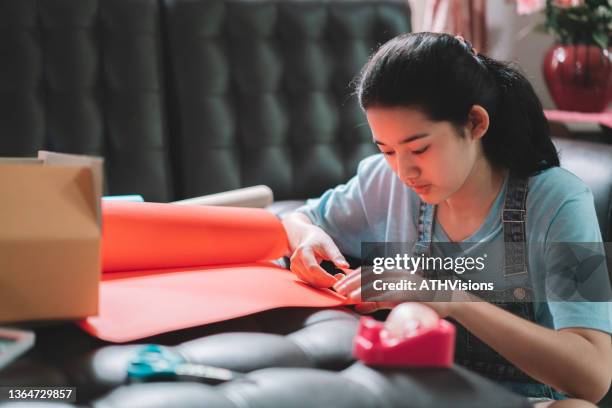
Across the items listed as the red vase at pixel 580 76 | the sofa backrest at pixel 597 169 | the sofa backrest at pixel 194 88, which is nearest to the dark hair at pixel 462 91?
the sofa backrest at pixel 597 169

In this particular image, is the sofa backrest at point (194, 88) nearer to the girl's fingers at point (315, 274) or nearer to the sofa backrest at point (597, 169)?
A: the sofa backrest at point (597, 169)

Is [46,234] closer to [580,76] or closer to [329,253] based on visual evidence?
[329,253]

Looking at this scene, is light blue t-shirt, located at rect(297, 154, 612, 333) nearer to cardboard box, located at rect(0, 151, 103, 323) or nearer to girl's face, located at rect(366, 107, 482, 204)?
girl's face, located at rect(366, 107, 482, 204)

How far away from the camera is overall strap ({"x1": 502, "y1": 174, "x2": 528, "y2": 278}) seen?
1192 mm

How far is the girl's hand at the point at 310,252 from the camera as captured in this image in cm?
116

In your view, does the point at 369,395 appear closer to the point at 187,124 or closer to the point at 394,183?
the point at 394,183

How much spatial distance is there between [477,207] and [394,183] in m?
0.18

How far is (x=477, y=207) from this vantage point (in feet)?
4.17

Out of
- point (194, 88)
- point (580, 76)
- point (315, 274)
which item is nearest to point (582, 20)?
point (580, 76)

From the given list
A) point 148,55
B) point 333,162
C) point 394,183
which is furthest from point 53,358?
point 333,162

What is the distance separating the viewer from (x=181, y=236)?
47.9 inches

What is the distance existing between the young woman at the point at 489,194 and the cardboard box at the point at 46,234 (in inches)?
14.5

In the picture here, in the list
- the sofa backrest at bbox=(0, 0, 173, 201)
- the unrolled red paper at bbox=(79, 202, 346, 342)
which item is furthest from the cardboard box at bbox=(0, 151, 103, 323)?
the sofa backrest at bbox=(0, 0, 173, 201)

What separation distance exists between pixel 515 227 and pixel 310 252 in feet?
1.09
